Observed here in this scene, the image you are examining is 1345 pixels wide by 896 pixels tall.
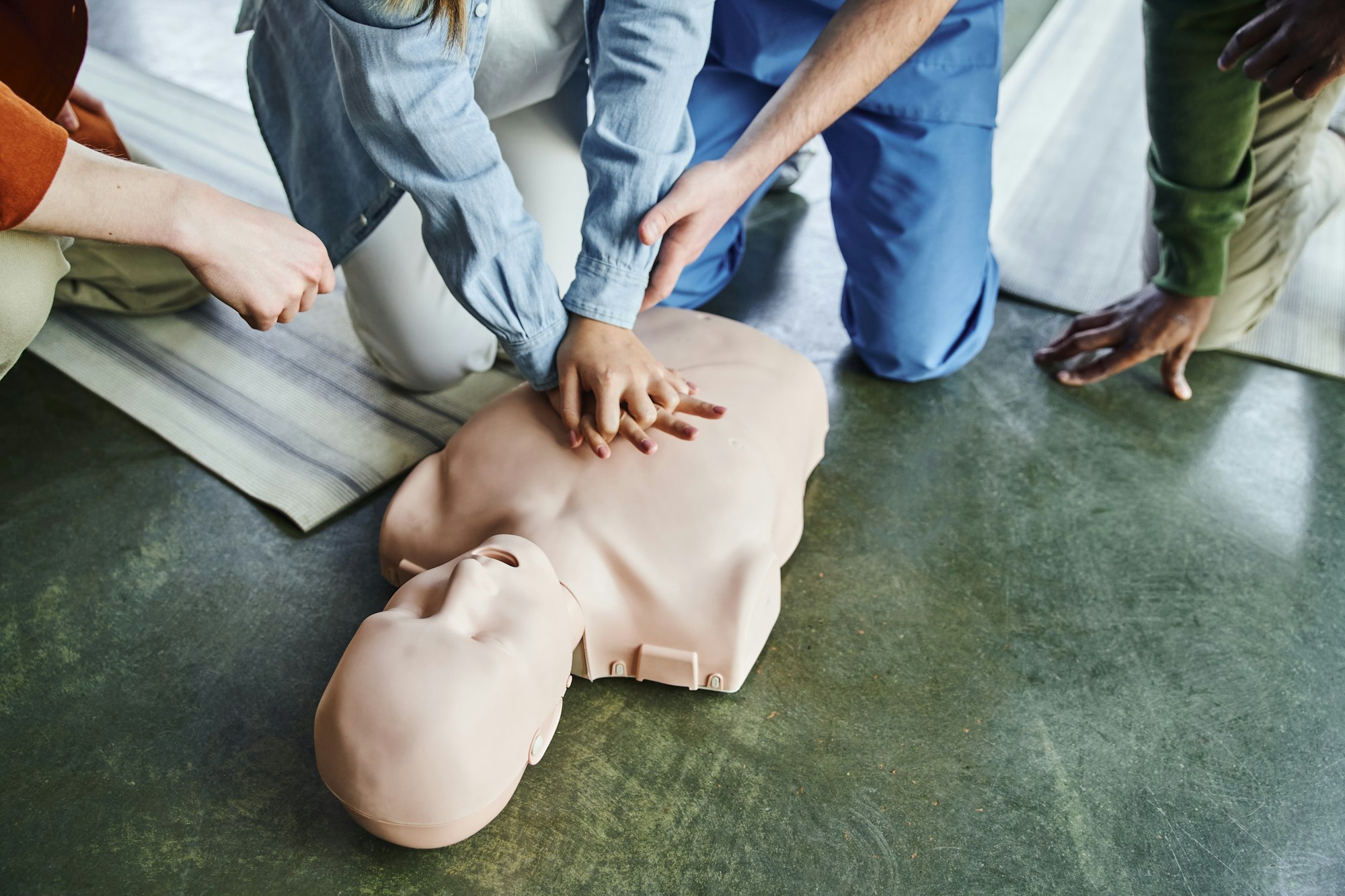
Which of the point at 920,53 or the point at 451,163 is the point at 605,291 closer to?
the point at 451,163

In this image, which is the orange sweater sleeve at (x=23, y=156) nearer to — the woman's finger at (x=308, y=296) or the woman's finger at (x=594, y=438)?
the woman's finger at (x=308, y=296)

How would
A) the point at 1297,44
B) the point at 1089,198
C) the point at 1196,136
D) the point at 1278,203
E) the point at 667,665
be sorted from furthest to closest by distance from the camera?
the point at 1089,198 → the point at 1278,203 → the point at 1196,136 → the point at 1297,44 → the point at 667,665

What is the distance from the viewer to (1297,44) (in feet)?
4.05

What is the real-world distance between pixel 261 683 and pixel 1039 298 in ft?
5.18

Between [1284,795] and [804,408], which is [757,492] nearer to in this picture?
[804,408]

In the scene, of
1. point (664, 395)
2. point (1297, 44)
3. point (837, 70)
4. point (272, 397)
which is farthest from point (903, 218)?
point (272, 397)

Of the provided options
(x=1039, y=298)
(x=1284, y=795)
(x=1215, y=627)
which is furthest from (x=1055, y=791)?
(x=1039, y=298)

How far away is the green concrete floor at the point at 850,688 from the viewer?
102 cm

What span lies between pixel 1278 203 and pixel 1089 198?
1.92 ft

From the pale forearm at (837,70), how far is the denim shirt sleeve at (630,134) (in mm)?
131

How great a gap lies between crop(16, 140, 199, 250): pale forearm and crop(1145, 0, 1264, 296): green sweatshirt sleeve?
1.47 meters

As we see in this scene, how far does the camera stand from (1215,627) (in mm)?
1275

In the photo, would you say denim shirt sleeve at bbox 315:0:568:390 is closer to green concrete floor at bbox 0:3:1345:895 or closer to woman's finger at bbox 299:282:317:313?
woman's finger at bbox 299:282:317:313

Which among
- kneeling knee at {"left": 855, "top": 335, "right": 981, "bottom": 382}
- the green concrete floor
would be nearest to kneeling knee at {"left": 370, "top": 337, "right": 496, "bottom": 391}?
the green concrete floor
